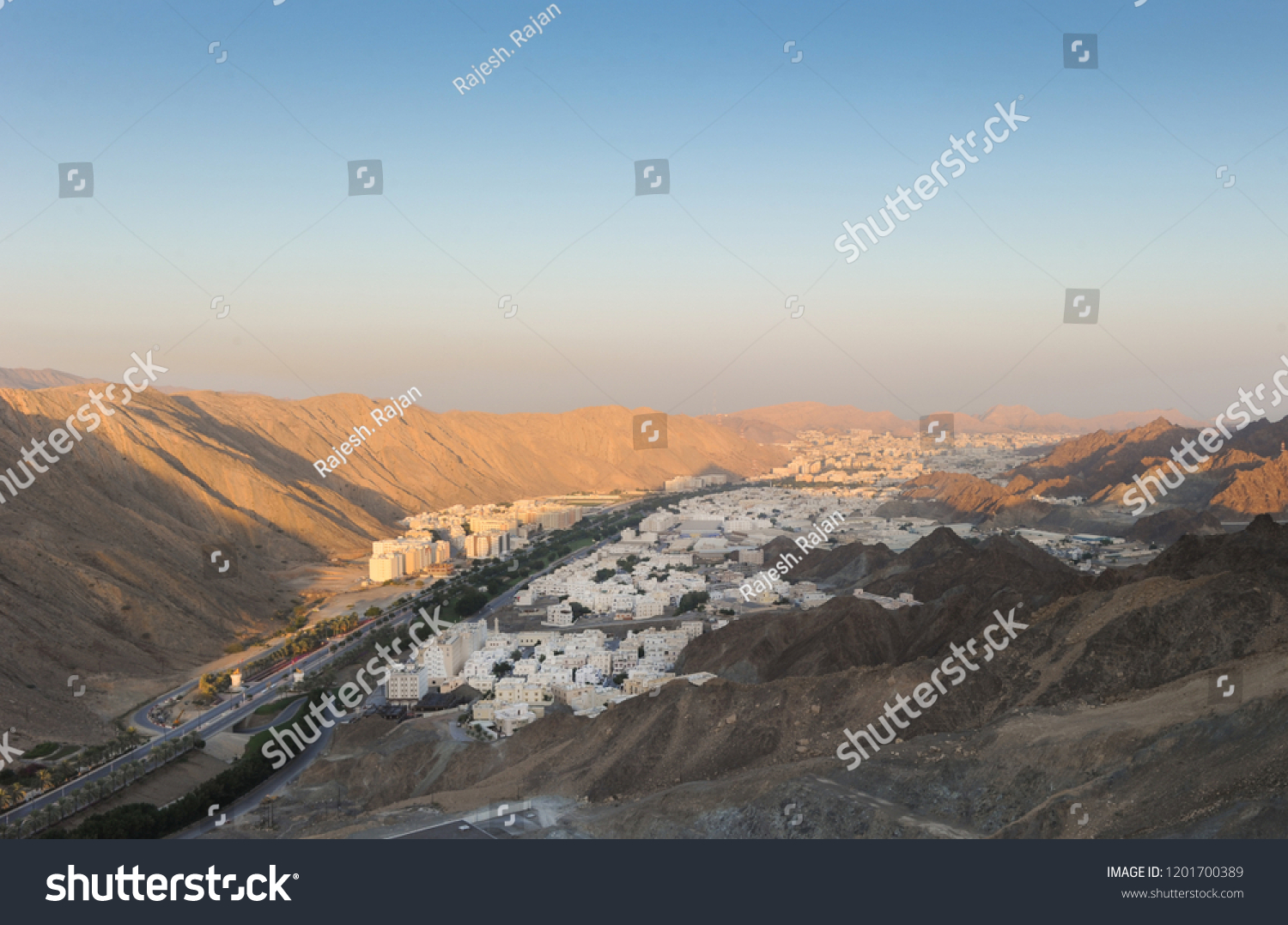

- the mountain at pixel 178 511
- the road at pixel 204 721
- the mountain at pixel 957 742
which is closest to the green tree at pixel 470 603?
the road at pixel 204 721

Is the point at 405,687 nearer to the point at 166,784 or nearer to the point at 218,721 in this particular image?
the point at 218,721

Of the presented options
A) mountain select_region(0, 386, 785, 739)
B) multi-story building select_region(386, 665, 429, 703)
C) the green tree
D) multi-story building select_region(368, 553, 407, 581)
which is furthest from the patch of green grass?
multi-story building select_region(368, 553, 407, 581)

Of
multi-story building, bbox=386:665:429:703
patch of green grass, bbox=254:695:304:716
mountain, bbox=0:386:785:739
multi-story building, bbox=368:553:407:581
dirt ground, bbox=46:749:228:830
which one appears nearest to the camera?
dirt ground, bbox=46:749:228:830

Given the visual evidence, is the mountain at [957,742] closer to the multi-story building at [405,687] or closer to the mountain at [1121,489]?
the multi-story building at [405,687]

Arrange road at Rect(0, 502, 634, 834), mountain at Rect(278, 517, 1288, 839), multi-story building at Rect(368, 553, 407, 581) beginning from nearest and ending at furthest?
mountain at Rect(278, 517, 1288, 839) < road at Rect(0, 502, 634, 834) < multi-story building at Rect(368, 553, 407, 581)

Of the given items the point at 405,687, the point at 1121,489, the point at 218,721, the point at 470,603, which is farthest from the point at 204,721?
the point at 1121,489

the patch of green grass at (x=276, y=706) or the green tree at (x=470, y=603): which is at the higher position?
the green tree at (x=470, y=603)

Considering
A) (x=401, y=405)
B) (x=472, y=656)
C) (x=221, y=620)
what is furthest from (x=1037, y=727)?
(x=401, y=405)

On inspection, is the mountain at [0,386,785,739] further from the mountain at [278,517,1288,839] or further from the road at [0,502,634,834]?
the mountain at [278,517,1288,839]

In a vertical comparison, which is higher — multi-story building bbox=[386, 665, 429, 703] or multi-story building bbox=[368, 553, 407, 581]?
multi-story building bbox=[368, 553, 407, 581]
